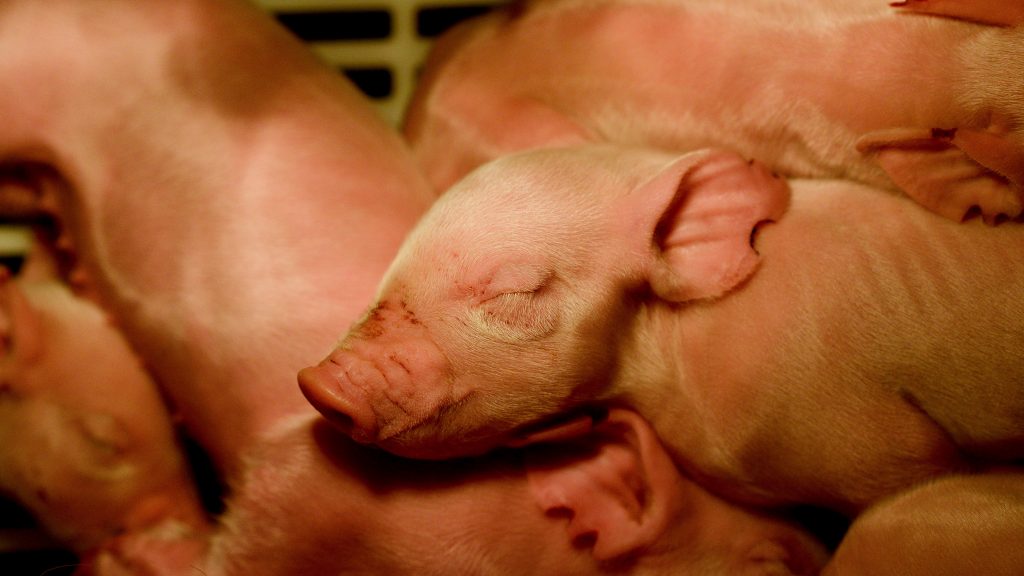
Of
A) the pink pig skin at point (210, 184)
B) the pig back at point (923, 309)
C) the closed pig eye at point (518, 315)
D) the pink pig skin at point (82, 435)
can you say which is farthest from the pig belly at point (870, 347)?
the pink pig skin at point (82, 435)

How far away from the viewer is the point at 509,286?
42.5 inches

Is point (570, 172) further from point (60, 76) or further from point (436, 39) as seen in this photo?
point (60, 76)

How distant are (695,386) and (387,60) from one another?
93 cm

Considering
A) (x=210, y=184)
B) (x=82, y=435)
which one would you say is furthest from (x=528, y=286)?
(x=82, y=435)

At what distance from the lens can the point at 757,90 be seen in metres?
1.25

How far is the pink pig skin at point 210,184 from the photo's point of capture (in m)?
1.29

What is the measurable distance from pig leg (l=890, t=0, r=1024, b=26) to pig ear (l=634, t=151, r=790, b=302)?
28cm

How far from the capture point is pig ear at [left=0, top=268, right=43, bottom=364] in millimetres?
1401

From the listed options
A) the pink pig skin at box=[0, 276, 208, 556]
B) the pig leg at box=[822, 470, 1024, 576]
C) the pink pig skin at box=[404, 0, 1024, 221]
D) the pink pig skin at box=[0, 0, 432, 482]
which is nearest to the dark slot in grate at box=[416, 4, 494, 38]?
the pink pig skin at box=[404, 0, 1024, 221]

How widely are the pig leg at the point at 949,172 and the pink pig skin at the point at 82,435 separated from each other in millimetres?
1095

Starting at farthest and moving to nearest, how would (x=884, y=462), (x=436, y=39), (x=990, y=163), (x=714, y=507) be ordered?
(x=436, y=39), (x=714, y=507), (x=884, y=462), (x=990, y=163)

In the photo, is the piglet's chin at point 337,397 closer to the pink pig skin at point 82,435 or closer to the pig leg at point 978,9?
the pink pig skin at point 82,435

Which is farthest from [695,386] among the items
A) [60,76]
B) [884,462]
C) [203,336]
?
[60,76]

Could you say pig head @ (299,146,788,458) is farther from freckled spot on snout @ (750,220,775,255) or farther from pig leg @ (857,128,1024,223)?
pig leg @ (857,128,1024,223)
